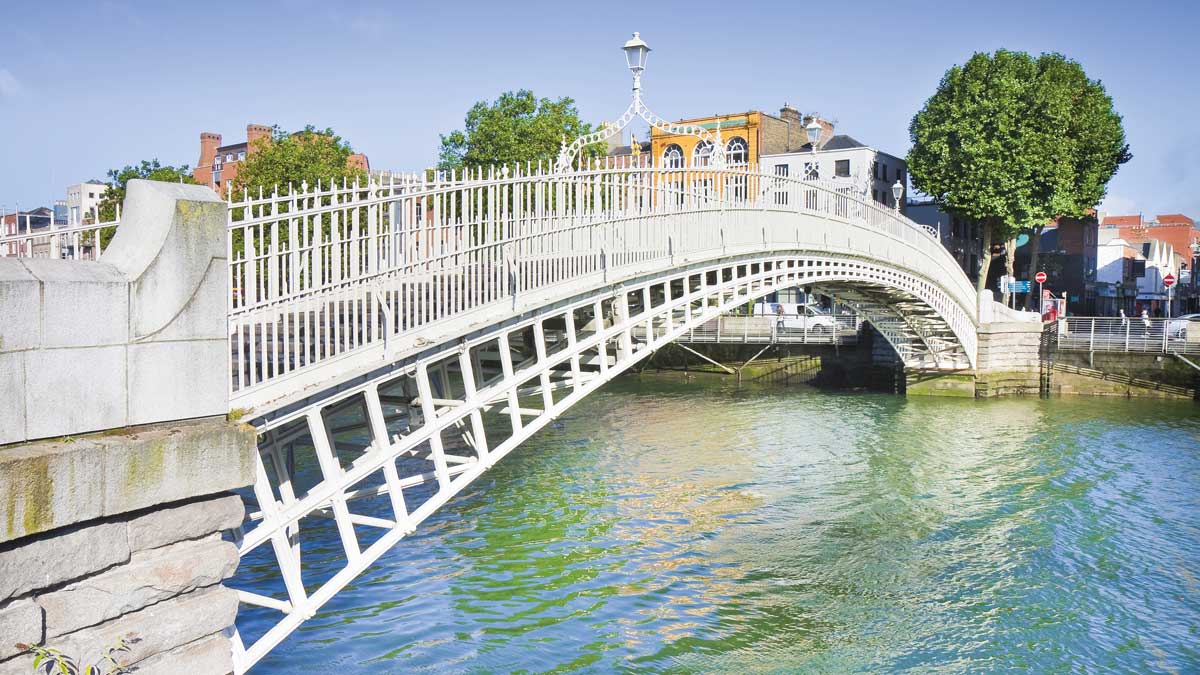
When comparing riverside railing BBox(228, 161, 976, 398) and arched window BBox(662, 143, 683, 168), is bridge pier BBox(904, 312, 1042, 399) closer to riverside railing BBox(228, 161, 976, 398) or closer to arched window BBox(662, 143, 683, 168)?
arched window BBox(662, 143, 683, 168)

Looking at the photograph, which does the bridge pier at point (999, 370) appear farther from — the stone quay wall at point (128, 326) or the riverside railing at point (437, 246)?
the stone quay wall at point (128, 326)

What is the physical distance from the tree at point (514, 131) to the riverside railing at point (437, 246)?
79.3ft

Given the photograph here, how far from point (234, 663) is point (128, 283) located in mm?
2657

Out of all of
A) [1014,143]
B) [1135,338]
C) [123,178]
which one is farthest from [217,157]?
[1135,338]

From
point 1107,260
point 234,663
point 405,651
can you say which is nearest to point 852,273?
point 405,651

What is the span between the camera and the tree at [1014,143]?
4372cm

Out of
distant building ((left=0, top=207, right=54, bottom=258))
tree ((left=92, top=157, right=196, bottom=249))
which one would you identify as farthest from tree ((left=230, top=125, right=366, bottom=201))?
distant building ((left=0, top=207, right=54, bottom=258))

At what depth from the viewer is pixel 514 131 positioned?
42250 mm

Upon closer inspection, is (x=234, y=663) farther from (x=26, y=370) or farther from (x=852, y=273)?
(x=852, y=273)

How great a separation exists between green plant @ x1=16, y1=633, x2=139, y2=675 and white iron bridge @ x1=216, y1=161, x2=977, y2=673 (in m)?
1.32

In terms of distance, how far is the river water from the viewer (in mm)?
10906

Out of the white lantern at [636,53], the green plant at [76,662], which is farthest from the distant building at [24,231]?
the white lantern at [636,53]

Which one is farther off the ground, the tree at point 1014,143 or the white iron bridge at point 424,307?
the tree at point 1014,143

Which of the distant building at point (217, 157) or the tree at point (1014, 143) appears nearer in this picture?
the tree at point (1014, 143)
